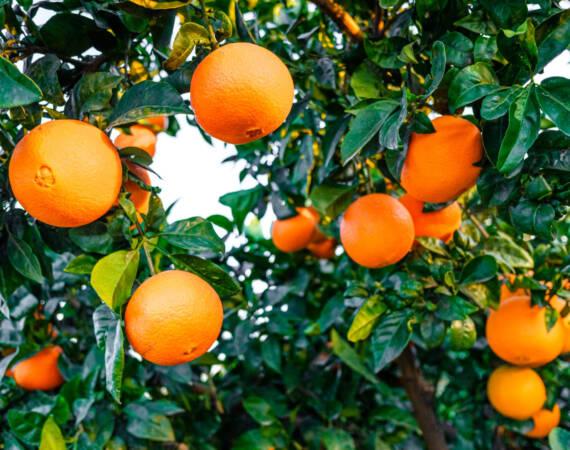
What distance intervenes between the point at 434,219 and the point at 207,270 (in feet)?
2.70

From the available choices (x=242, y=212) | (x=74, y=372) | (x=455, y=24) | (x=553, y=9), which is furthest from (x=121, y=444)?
(x=553, y=9)

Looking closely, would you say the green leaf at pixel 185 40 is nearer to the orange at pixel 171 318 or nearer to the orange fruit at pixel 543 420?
the orange at pixel 171 318

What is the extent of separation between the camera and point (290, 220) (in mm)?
2043

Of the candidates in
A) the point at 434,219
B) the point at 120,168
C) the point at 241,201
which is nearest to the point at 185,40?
the point at 120,168

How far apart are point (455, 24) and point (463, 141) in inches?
11.6

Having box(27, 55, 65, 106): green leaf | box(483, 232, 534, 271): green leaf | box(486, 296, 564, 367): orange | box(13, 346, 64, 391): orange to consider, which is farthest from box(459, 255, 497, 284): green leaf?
box(13, 346, 64, 391): orange

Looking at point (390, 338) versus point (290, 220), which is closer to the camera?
point (390, 338)

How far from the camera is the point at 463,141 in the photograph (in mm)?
1097

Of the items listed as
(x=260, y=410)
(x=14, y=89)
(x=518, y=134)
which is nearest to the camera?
(x=14, y=89)

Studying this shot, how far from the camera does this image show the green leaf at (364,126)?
102cm

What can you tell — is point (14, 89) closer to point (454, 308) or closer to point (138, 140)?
point (138, 140)

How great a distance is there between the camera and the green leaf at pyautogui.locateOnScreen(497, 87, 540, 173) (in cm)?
87

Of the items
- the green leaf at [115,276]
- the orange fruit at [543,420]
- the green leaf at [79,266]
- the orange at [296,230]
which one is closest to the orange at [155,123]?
the orange at [296,230]

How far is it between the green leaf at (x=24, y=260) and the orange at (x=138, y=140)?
0.60 m
